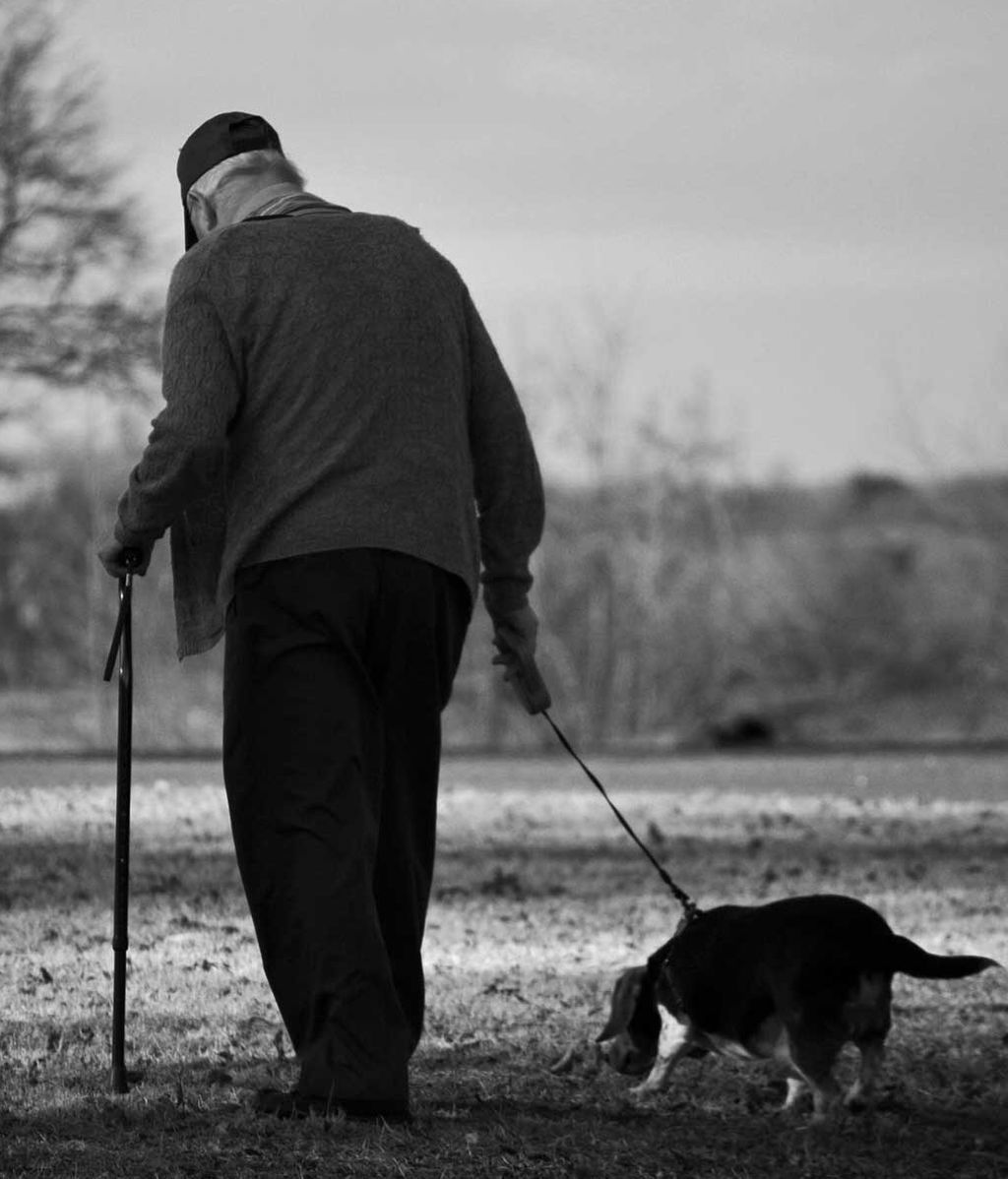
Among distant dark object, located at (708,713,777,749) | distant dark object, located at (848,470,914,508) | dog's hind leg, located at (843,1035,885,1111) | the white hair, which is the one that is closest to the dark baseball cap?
the white hair

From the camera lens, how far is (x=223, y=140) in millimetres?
4730

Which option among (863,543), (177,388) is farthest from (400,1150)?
(863,543)

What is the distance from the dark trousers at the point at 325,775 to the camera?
4375 millimetres

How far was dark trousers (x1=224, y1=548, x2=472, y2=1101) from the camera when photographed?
438 centimetres

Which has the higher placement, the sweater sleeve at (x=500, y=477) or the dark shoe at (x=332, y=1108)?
the sweater sleeve at (x=500, y=477)

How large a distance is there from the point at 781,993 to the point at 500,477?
1405 mm

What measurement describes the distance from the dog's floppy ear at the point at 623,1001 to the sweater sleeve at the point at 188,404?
1.90 meters

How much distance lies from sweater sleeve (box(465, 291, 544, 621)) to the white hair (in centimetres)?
51

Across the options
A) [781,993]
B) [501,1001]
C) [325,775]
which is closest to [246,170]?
[325,775]

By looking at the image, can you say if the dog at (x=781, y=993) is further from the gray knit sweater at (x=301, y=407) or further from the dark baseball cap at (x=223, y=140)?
the dark baseball cap at (x=223, y=140)

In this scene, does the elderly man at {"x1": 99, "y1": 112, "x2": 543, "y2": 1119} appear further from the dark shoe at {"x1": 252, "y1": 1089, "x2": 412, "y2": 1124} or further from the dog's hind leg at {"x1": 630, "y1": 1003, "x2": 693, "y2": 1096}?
the dog's hind leg at {"x1": 630, "y1": 1003, "x2": 693, "y2": 1096}

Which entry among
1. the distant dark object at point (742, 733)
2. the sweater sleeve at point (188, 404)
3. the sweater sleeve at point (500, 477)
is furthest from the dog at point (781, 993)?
the distant dark object at point (742, 733)

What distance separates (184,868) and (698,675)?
29962 millimetres

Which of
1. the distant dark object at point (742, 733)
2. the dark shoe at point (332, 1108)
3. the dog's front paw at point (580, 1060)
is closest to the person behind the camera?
the dark shoe at point (332, 1108)
